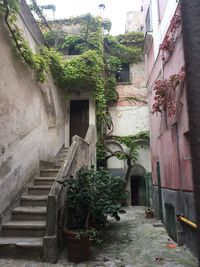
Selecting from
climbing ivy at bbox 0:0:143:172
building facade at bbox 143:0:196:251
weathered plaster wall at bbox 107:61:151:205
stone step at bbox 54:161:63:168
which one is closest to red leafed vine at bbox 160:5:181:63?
building facade at bbox 143:0:196:251

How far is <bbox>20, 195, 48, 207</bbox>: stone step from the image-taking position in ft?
20.0

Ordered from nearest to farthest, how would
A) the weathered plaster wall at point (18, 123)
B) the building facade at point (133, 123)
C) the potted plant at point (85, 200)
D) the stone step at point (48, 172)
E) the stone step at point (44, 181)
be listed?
the potted plant at point (85, 200) → the weathered plaster wall at point (18, 123) → the stone step at point (44, 181) → the stone step at point (48, 172) → the building facade at point (133, 123)

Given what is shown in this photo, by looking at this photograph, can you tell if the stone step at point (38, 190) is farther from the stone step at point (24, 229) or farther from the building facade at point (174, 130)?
the building facade at point (174, 130)

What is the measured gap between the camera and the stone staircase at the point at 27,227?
4.70 meters

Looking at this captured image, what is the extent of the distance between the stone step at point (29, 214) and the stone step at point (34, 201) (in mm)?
299

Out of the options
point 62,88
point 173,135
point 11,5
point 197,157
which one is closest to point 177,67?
point 173,135

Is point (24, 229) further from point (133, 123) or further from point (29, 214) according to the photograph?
point (133, 123)

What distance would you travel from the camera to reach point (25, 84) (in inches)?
277

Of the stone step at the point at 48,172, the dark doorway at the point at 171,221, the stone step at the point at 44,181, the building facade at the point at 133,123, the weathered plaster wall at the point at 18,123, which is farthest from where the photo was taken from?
the building facade at the point at 133,123

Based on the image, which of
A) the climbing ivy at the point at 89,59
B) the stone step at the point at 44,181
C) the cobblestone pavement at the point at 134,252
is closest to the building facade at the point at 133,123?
the climbing ivy at the point at 89,59

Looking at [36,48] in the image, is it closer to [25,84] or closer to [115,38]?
[25,84]

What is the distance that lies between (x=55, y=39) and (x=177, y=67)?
8.74 metres

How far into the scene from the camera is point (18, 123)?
647 centimetres

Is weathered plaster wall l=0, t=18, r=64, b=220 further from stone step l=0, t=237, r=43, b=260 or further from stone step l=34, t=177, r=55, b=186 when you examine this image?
stone step l=0, t=237, r=43, b=260
